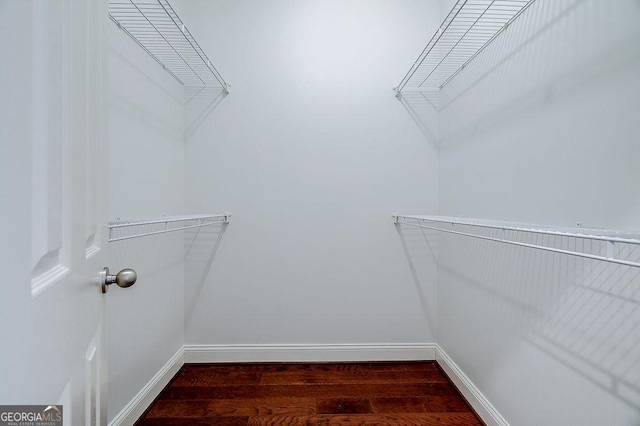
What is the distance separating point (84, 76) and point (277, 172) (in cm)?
132

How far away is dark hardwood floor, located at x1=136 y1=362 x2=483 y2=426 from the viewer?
4.50 ft

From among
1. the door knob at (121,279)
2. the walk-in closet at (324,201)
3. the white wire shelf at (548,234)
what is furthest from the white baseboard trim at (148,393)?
the white wire shelf at (548,234)

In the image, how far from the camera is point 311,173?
6.06 feet

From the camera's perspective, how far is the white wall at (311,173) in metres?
1.83

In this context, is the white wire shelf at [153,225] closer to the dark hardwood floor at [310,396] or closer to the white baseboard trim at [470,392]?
the dark hardwood floor at [310,396]

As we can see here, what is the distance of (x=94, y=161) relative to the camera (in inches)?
23.1

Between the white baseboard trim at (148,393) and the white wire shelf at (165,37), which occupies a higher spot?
the white wire shelf at (165,37)

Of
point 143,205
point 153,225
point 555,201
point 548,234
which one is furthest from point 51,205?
point 555,201

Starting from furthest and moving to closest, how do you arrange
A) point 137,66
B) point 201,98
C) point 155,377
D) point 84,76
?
point 201,98 → point 155,377 → point 137,66 → point 84,76

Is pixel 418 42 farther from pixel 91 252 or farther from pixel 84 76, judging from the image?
pixel 91 252

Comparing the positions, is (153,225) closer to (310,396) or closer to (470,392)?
(310,396)

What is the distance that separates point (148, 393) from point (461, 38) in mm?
2237

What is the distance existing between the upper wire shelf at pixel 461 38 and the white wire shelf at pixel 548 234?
77cm

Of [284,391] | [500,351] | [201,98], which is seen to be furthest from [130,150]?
[500,351]
